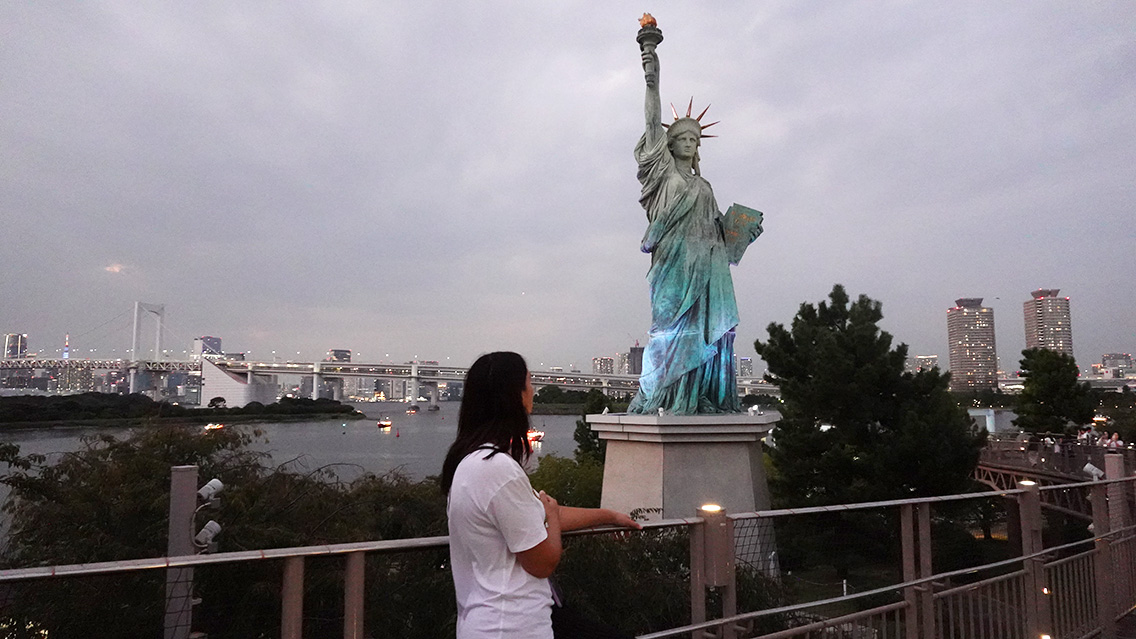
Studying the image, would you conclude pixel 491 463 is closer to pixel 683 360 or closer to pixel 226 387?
pixel 683 360

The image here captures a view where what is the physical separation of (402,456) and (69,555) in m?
26.2

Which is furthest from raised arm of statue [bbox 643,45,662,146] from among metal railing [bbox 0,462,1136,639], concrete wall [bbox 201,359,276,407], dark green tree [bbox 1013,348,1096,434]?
concrete wall [bbox 201,359,276,407]

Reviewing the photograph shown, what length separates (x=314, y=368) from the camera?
161ft

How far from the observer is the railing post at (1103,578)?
16.6 feet

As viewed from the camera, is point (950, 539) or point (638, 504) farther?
point (638, 504)

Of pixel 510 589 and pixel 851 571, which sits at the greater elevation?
pixel 510 589

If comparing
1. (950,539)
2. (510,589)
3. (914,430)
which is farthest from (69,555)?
(914,430)

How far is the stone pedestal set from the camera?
402 inches

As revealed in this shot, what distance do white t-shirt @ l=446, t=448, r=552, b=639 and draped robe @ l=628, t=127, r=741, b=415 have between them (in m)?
9.44

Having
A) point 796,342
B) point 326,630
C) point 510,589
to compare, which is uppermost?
point 796,342

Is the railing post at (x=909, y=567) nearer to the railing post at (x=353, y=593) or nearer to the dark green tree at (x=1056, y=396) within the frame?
the railing post at (x=353, y=593)

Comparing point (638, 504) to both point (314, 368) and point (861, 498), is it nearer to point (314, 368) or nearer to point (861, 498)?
point (861, 498)

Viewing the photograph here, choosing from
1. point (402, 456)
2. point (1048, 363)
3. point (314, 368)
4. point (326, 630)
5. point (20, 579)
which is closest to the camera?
point (20, 579)

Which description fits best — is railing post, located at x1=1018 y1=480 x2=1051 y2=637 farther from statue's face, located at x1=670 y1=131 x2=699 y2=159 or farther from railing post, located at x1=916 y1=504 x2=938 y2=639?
statue's face, located at x1=670 y1=131 x2=699 y2=159
